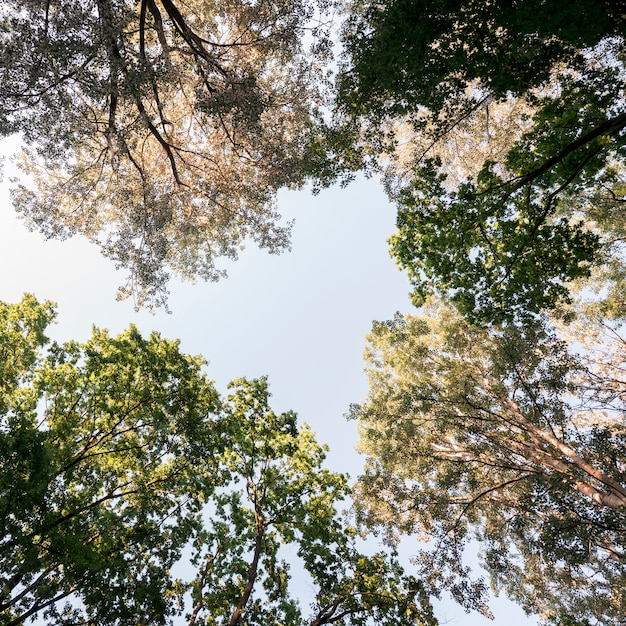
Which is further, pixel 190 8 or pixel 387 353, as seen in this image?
pixel 387 353

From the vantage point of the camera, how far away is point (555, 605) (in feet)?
52.4

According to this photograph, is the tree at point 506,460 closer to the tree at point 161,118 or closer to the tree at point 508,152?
the tree at point 508,152

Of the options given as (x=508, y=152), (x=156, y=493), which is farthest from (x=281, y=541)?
(x=508, y=152)

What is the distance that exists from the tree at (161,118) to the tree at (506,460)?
9390mm

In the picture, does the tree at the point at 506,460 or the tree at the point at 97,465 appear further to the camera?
the tree at the point at 506,460

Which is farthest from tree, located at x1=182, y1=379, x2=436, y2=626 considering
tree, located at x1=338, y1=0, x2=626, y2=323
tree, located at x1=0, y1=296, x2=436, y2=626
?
tree, located at x1=338, y1=0, x2=626, y2=323

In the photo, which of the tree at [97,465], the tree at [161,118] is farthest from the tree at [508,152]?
the tree at [97,465]

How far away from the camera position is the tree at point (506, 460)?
11.5 m

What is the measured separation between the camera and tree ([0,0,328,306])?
8.82 m

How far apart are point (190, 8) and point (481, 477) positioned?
20866 mm

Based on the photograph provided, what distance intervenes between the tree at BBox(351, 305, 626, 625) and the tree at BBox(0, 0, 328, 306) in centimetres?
939

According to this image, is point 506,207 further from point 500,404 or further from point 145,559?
point 145,559

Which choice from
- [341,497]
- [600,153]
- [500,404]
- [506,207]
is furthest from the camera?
[500,404]

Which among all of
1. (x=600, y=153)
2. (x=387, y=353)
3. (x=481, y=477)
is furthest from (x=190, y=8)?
(x=481, y=477)
